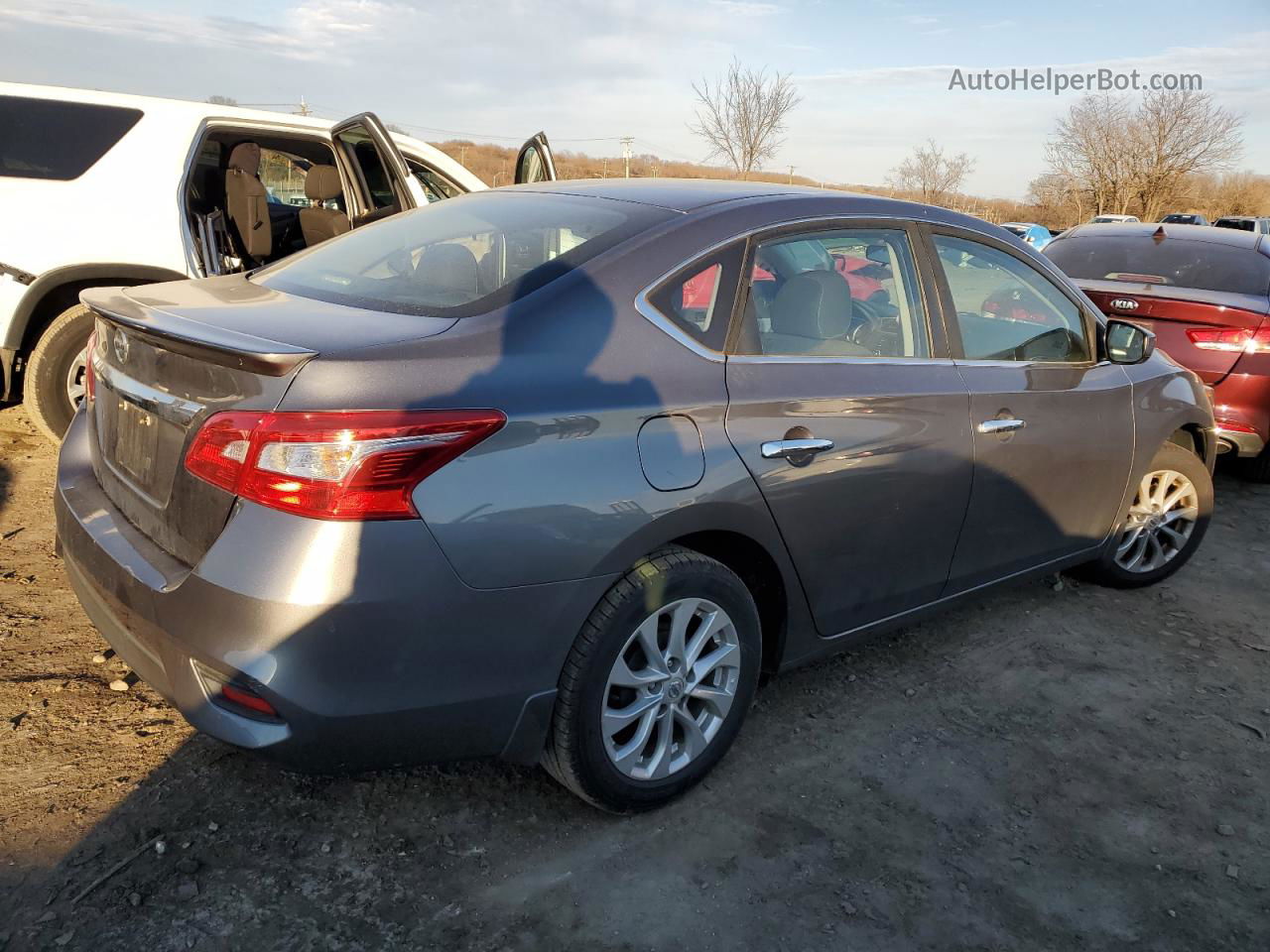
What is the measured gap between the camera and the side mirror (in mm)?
3859

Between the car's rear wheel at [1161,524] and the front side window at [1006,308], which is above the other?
the front side window at [1006,308]

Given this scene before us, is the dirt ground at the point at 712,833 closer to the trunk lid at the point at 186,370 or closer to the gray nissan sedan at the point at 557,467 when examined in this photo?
the gray nissan sedan at the point at 557,467

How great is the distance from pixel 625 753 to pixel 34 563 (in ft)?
9.06

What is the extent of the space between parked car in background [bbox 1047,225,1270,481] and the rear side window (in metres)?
5.67

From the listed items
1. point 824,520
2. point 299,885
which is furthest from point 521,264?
point 299,885

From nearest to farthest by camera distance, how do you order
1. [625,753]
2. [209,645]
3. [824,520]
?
1. [209,645]
2. [625,753]
3. [824,520]

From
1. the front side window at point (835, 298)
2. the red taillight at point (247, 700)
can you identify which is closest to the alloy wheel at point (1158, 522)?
the front side window at point (835, 298)

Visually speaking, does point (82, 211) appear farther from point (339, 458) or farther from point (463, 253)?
point (339, 458)

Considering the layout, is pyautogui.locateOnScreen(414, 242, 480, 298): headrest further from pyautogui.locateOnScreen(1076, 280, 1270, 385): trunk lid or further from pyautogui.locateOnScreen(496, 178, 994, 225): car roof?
pyautogui.locateOnScreen(1076, 280, 1270, 385): trunk lid

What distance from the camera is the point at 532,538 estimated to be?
2.13 metres

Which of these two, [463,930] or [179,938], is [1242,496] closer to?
[463,930]

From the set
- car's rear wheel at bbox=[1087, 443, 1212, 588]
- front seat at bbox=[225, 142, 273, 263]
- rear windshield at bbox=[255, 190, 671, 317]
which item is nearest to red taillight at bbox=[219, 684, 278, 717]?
rear windshield at bbox=[255, 190, 671, 317]

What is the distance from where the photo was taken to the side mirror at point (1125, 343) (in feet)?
12.7

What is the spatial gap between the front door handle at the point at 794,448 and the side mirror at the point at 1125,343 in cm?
180
